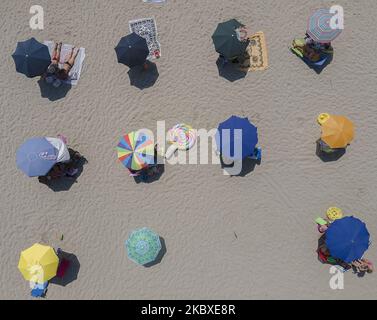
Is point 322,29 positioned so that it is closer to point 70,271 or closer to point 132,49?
point 132,49

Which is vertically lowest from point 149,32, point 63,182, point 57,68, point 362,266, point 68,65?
point 362,266

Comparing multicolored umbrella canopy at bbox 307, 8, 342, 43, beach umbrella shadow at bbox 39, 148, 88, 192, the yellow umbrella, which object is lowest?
A: the yellow umbrella

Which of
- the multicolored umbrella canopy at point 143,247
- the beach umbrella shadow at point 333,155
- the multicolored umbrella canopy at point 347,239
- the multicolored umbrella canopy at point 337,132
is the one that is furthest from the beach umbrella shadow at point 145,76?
the multicolored umbrella canopy at point 347,239

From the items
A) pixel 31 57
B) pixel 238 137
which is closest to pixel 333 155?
pixel 238 137
